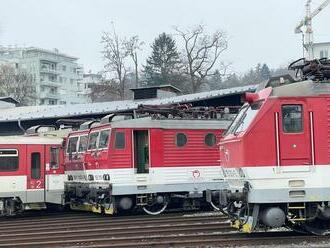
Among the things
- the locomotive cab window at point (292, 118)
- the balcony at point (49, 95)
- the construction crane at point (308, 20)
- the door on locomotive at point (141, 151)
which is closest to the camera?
the locomotive cab window at point (292, 118)

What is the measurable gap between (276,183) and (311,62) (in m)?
2.64

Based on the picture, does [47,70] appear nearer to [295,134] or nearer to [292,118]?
[292,118]

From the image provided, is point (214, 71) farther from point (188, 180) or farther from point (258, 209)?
point (258, 209)

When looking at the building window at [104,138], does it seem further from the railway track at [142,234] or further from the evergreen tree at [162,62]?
the evergreen tree at [162,62]

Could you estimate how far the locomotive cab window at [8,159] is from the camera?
18828mm

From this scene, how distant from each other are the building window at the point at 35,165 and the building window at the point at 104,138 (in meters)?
2.77

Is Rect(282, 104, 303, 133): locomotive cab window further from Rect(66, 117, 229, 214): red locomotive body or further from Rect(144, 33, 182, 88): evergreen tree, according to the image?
Rect(144, 33, 182, 88): evergreen tree

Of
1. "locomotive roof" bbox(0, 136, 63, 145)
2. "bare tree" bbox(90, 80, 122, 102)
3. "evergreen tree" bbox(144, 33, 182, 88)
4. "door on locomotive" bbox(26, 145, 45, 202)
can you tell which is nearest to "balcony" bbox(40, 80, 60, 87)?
"evergreen tree" bbox(144, 33, 182, 88)

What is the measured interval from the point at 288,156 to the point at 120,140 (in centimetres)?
750

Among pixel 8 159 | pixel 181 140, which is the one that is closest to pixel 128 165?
pixel 181 140

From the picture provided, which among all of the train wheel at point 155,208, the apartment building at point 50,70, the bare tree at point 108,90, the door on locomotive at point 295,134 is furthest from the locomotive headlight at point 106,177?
the apartment building at point 50,70

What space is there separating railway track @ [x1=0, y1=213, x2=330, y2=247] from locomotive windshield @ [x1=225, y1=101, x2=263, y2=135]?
2314 millimetres

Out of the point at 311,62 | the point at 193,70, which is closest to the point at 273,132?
the point at 311,62

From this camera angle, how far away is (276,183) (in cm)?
1138
